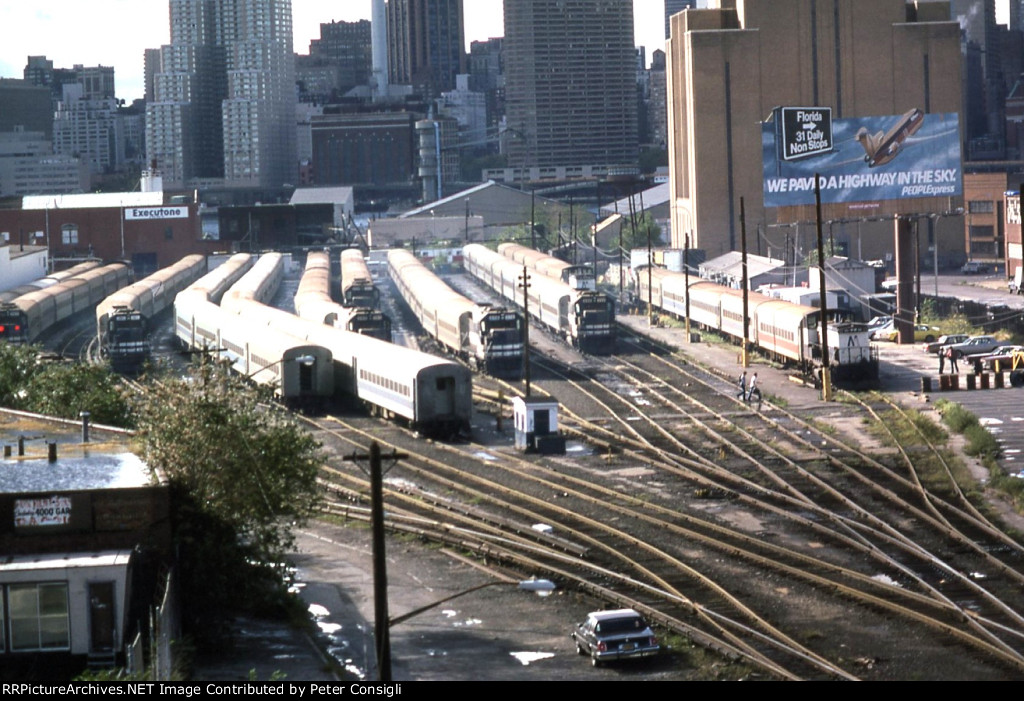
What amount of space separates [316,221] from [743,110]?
1747 inches

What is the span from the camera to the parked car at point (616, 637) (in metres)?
24.7

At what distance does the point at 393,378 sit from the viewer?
4912 cm

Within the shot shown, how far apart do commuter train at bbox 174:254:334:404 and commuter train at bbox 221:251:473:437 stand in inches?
13.2

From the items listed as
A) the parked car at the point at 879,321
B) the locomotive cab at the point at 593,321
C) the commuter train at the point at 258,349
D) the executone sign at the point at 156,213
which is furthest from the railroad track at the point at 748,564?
the executone sign at the point at 156,213

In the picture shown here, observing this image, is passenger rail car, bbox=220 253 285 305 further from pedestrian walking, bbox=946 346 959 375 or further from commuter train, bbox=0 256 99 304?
pedestrian walking, bbox=946 346 959 375

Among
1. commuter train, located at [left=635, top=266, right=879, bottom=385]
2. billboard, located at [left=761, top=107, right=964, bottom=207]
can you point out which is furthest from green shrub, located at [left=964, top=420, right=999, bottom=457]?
billboard, located at [left=761, top=107, right=964, bottom=207]

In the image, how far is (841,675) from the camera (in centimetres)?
2317

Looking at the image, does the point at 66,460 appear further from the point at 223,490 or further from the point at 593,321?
the point at 593,321

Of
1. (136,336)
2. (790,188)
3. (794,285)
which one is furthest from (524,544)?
(794,285)

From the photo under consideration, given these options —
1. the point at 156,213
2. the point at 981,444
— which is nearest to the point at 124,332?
the point at 981,444

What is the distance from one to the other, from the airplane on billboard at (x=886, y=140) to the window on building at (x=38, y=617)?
55641mm

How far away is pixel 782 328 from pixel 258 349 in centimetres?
1950
